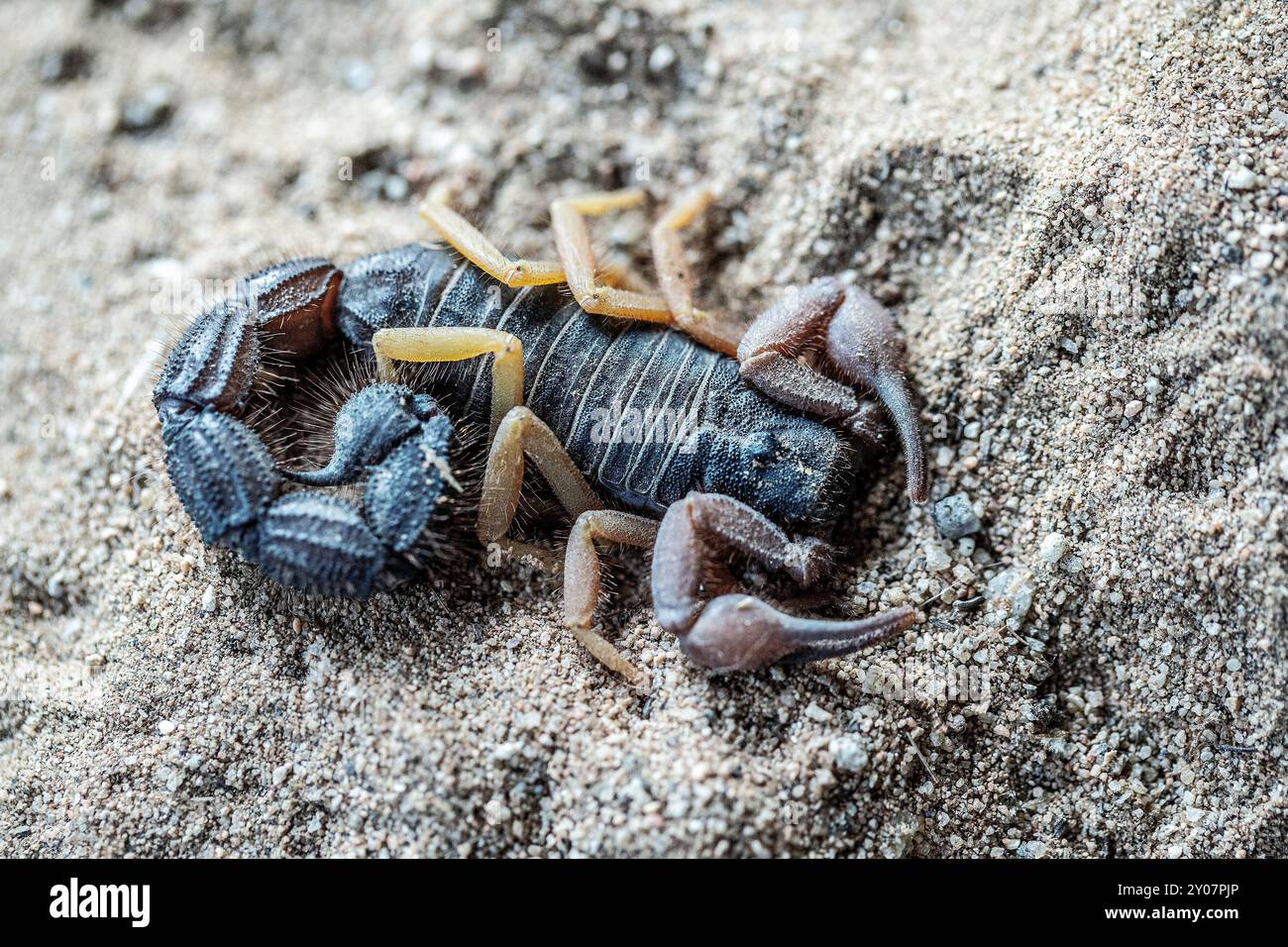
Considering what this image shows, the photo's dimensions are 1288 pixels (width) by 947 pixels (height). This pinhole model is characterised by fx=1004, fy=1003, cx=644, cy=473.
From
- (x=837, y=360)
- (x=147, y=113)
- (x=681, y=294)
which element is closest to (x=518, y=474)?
(x=681, y=294)

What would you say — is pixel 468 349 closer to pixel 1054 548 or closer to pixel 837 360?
A: pixel 837 360

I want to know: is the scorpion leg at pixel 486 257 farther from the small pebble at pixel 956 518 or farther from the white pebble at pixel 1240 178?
the white pebble at pixel 1240 178

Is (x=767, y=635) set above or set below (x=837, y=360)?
below

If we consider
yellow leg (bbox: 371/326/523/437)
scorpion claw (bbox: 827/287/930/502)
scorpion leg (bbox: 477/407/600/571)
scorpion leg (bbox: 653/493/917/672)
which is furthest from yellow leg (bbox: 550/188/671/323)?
scorpion leg (bbox: 653/493/917/672)

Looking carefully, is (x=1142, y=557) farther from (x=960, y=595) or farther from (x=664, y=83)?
(x=664, y=83)

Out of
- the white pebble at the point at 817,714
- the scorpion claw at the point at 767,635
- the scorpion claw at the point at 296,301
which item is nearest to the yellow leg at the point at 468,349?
the scorpion claw at the point at 296,301

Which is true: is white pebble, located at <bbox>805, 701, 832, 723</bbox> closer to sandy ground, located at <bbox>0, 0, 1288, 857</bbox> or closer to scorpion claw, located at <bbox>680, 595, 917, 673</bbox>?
sandy ground, located at <bbox>0, 0, 1288, 857</bbox>
